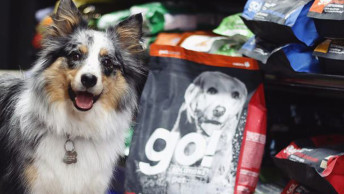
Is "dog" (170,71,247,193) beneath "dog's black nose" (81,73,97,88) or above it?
beneath

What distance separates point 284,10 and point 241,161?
2.13 feet

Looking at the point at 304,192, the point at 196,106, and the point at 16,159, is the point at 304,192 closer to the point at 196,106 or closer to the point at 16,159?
the point at 196,106

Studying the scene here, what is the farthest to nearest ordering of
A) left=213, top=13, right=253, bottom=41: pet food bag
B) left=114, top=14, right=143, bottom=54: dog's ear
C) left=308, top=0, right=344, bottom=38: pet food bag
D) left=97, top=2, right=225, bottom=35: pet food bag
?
left=97, top=2, right=225, bottom=35: pet food bag → left=213, top=13, right=253, bottom=41: pet food bag → left=114, top=14, right=143, bottom=54: dog's ear → left=308, top=0, right=344, bottom=38: pet food bag

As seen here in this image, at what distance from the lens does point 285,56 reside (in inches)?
69.2

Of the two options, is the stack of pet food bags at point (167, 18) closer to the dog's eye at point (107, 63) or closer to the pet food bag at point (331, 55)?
the dog's eye at point (107, 63)

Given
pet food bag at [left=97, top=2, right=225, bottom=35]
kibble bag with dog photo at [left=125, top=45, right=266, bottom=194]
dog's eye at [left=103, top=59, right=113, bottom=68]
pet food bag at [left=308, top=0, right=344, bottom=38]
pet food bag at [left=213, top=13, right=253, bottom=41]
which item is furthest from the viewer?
pet food bag at [left=97, top=2, right=225, bottom=35]

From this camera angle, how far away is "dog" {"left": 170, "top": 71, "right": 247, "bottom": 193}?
1938 millimetres

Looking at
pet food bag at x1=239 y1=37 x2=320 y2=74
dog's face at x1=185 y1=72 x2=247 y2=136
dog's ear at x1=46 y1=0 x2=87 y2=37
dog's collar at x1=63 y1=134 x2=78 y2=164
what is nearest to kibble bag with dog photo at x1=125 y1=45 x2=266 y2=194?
dog's face at x1=185 y1=72 x2=247 y2=136

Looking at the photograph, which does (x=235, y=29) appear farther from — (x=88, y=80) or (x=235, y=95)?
(x=88, y=80)

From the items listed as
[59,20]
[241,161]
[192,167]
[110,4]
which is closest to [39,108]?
[59,20]

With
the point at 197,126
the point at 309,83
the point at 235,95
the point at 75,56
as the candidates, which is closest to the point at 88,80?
the point at 75,56

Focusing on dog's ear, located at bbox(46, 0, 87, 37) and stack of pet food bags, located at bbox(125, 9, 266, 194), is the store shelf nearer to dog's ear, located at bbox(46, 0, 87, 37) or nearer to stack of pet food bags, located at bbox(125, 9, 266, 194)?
stack of pet food bags, located at bbox(125, 9, 266, 194)

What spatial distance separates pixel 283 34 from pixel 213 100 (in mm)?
425

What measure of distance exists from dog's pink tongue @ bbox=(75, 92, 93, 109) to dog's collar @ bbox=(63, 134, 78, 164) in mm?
153
